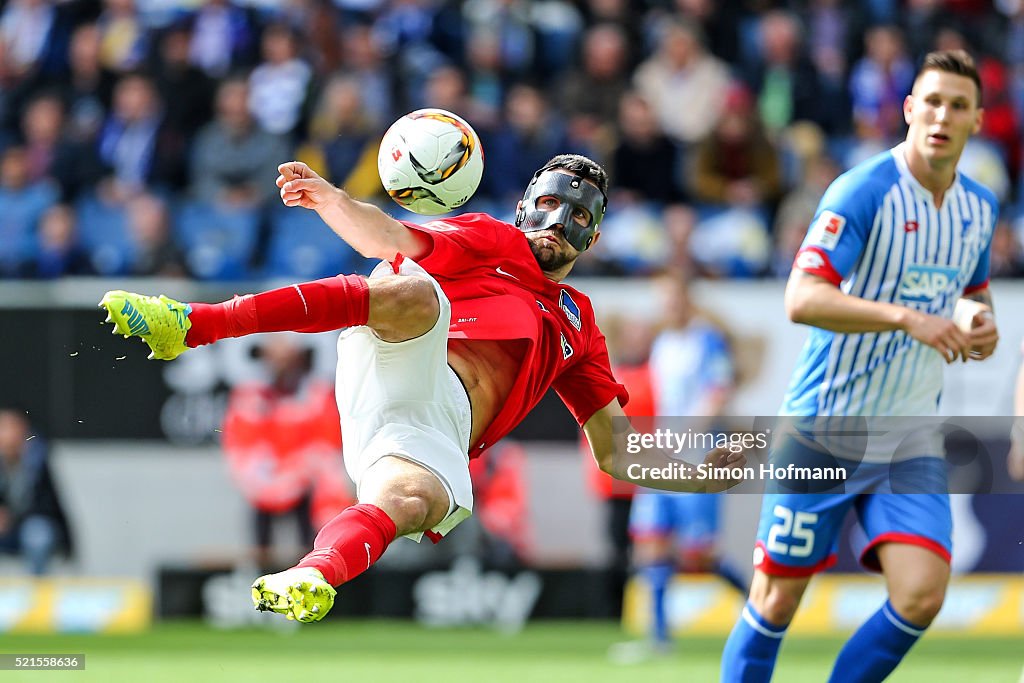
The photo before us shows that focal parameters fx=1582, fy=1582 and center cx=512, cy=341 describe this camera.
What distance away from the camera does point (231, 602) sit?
11758 mm

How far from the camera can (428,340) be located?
18.1 feet

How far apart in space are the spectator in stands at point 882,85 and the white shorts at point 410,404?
9041 millimetres

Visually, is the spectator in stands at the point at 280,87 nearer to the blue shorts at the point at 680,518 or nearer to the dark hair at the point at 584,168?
the blue shorts at the point at 680,518

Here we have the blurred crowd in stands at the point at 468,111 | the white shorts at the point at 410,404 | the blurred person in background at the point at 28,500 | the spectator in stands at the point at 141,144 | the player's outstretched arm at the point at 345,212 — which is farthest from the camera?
the spectator in stands at the point at 141,144

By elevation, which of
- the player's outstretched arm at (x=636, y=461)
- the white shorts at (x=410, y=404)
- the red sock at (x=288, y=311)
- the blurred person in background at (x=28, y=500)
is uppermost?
the red sock at (x=288, y=311)

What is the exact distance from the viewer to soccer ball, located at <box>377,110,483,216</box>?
5.91 metres

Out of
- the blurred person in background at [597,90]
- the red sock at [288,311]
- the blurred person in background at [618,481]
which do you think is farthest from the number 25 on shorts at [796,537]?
the blurred person in background at [597,90]

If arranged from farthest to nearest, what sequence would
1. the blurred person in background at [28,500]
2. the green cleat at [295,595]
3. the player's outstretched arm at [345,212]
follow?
the blurred person in background at [28,500], the player's outstretched arm at [345,212], the green cleat at [295,595]

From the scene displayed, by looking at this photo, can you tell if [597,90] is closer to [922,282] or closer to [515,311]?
[922,282]

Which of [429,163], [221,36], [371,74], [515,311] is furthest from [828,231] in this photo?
[221,36]

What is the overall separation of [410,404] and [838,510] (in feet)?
5.76

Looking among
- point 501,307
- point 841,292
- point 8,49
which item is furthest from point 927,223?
point 8,49

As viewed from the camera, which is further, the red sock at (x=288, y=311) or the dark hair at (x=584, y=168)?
the dark hair at (x=584, y=168)

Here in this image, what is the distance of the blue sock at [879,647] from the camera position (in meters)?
5.90
